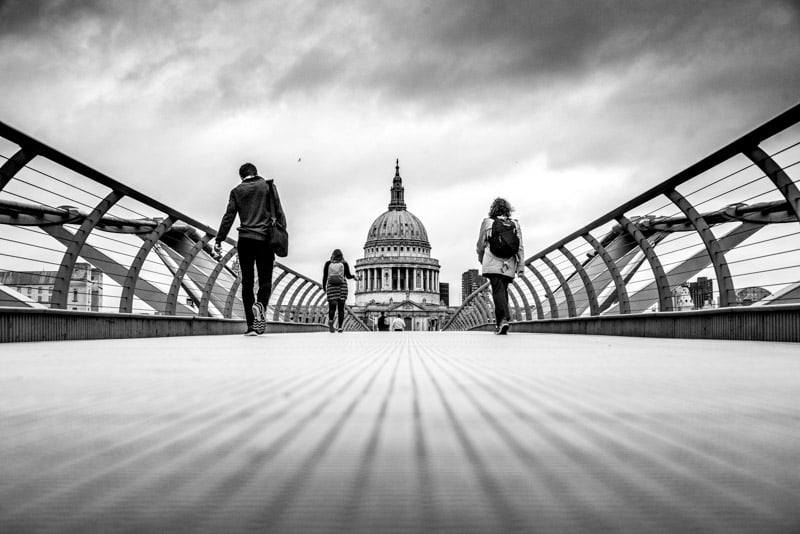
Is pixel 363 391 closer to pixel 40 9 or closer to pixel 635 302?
pixel 40 9

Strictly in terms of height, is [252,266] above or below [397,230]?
below

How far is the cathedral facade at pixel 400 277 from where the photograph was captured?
366 feet

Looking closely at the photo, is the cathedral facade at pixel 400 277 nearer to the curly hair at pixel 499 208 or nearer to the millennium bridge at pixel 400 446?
the curly hair at pixel 499 208

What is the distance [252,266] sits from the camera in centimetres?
747

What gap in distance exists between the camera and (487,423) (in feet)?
3.82

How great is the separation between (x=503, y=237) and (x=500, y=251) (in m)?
0.19

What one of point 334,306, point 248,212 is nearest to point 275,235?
point 248,212

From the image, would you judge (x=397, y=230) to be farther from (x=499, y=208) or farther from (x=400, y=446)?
(x=400, y=446)

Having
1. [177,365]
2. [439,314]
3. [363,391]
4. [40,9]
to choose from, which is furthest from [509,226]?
[439,314]

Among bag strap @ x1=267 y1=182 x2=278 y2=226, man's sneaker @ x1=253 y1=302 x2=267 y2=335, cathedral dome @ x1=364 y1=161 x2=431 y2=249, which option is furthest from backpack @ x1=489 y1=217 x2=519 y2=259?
cathedral dome @ x1=364 y1=161 x2=431 y2=249

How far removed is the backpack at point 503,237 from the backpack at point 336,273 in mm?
4730

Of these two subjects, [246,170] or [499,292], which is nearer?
[246,170]

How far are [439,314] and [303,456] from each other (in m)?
112

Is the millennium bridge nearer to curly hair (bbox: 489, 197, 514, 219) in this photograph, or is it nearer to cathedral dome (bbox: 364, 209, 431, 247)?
curly hair (bbox: 489, 197, 514, 219)
